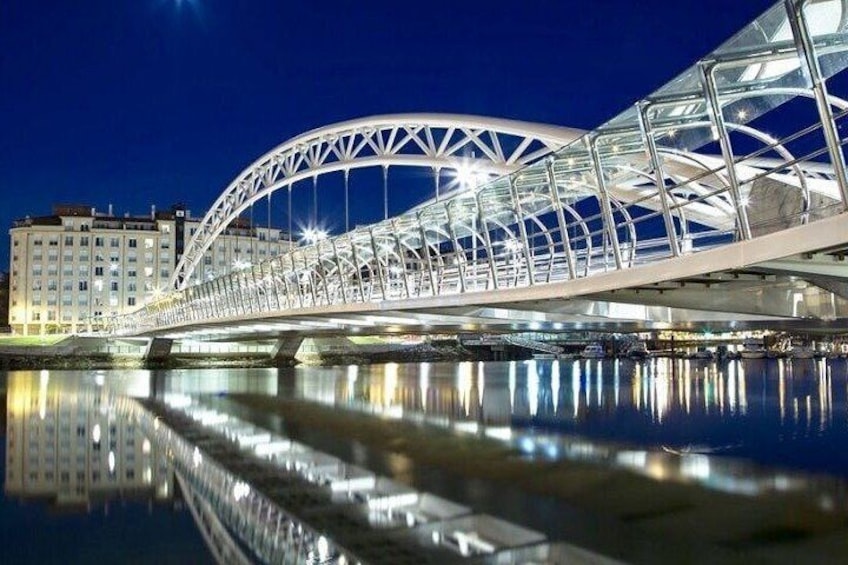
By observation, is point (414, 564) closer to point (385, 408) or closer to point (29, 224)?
point (385, 408)

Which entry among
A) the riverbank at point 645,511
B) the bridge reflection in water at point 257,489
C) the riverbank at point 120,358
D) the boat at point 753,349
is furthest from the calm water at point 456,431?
the boat at point 753,349

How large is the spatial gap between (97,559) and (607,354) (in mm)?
108154

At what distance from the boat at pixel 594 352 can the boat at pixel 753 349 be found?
58.8ft

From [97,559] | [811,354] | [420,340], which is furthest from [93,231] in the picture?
[97,559]

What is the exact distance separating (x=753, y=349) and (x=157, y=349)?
233ft

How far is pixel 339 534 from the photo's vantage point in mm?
11586

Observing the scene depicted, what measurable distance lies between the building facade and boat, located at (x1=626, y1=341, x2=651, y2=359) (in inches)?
1916

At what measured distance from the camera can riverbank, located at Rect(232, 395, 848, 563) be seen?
10695 mm

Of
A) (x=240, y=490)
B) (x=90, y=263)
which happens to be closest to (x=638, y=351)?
(x=90, y=263)

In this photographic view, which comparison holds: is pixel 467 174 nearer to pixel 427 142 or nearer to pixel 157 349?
pixel 427 142

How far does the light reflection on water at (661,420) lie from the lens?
17.2 metres

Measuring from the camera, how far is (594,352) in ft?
378

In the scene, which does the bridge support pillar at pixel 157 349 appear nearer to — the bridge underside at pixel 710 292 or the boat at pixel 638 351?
the bridge underside at pixel 710 292

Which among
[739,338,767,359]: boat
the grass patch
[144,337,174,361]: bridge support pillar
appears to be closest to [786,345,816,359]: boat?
[739,338,767,359]: boat
